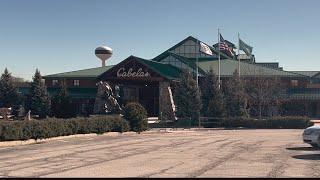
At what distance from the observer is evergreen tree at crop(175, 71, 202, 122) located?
5600 cm

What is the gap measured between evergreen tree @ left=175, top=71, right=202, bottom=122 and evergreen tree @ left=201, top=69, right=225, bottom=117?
135cm

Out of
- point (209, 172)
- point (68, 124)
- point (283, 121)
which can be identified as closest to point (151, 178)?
point (209, 172)

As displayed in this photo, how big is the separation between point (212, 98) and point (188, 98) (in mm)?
2763

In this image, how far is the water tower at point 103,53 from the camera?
9894 centimetres

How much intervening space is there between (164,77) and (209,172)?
154 feet

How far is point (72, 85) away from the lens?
79562mm

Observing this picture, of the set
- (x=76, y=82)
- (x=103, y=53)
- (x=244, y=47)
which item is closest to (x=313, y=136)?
(x=244, y=47)

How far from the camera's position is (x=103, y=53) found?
99.2 meters

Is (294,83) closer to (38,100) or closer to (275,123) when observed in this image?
(275,123)

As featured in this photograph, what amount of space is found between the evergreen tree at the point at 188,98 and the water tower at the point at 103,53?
140 ft

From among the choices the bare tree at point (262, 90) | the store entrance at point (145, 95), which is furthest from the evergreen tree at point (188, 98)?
the store entrance at point (145, 95)

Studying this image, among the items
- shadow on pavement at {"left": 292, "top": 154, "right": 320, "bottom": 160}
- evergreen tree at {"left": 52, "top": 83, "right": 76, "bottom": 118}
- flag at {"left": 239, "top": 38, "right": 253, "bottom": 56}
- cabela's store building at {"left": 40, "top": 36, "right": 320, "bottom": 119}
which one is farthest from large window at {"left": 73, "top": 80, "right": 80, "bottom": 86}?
shadow on pavement at {"left": 292, "top": 154, "right": 320, "bottom": 160}

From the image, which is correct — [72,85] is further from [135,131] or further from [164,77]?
[135,131]

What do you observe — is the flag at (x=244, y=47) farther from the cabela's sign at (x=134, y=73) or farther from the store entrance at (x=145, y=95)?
the store entrance at (x=145, y=95)
